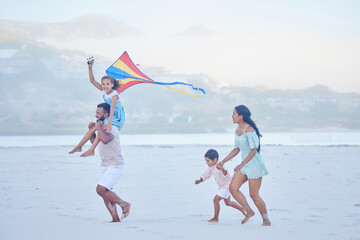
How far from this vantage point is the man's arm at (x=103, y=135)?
578 centimetres

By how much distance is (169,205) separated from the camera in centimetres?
743

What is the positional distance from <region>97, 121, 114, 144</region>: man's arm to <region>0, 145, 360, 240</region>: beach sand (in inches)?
34.3

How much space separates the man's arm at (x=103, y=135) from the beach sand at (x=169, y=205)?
2.86 feet

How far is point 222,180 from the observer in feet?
20.6

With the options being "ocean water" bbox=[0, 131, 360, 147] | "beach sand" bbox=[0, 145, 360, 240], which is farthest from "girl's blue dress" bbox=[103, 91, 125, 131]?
A: "ocean water" bbox=[0, 131, 360, 147]

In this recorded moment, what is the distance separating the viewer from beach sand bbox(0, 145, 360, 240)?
5.46m

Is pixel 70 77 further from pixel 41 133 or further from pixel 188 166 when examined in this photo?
pixel 188 166

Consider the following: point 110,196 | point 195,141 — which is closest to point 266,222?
point 110,196

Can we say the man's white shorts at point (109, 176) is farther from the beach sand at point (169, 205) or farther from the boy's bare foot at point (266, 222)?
the boy's bare foot at point (266, 222)

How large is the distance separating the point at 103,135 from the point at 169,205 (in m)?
2.01

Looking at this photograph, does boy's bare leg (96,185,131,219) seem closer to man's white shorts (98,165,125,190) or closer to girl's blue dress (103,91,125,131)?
man's white shorts (98,165,125,190)

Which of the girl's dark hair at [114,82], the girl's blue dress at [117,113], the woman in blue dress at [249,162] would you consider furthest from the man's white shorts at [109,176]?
the woman in blue dress at [249,162]

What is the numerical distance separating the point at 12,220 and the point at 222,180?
2300 mm

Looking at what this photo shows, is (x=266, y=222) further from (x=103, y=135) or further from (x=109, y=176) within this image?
(x=103, y=135)
